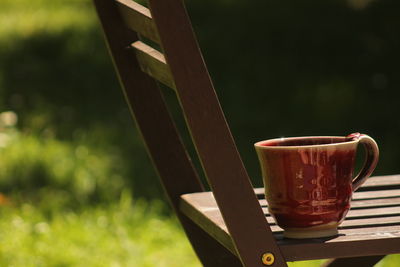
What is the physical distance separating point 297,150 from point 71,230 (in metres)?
2.06

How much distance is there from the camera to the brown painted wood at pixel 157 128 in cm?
205

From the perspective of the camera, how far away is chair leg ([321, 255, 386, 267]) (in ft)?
6.31

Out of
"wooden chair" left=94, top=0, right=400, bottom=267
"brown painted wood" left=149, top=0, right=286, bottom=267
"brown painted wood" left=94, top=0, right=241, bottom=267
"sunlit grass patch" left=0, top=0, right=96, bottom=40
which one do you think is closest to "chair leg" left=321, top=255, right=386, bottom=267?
"wooden chair" left=94, top=0, right=400, bottom=267

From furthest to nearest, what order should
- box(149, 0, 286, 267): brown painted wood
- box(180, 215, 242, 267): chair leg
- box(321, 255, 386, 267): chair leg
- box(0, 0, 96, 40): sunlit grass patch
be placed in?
box(0, 0, 96, 40): sunlit grass patch < box(180, 215, 242, 267): chair leg < box(321, 255, 386, 267): chair leg < box(149, 0, 286, 267): brown painted wood

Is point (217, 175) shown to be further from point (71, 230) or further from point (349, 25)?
point (349, 25)

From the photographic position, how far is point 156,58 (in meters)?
1.73

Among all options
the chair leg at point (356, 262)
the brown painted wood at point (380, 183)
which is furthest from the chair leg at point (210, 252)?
the brown painted wood at point (380, 183)

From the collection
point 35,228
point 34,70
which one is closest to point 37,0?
point 34,70

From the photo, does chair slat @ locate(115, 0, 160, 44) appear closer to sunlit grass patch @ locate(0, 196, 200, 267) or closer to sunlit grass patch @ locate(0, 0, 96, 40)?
sunlit grass patch @ locate(0, 196, 200, 267)

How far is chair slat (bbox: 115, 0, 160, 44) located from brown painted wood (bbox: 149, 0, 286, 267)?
0.05 meters

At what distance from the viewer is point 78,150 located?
4293mm

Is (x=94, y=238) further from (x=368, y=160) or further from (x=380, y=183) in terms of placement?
(x=368, y=160)

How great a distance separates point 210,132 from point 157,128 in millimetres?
626

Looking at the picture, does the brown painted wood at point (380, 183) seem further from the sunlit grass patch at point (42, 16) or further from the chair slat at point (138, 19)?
the sunlit grass patch at point (42, 16)
